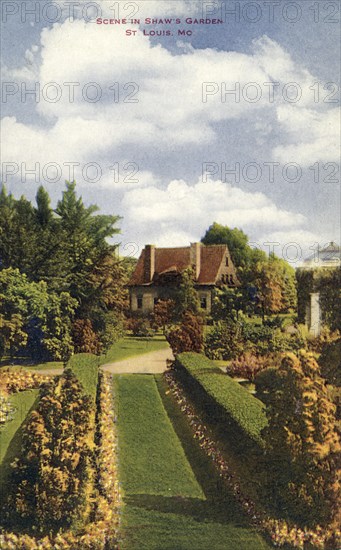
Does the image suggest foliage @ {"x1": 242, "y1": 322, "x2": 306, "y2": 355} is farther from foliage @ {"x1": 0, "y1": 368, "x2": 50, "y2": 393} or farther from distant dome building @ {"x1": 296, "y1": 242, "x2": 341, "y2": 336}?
foliage @ {"x1": 0, "y1": 368, "x2": 50, "y2": 393}

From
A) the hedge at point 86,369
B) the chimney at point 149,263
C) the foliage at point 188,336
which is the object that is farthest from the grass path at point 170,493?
the chimney at point 149,263

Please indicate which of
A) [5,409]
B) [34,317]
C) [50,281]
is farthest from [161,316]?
[5,409]

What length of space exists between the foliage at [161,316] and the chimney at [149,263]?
2.47 metres

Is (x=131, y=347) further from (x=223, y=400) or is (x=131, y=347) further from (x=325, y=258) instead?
(x=223, y=400)

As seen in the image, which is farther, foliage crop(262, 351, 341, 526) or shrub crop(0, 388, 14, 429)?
shrub crop(0, 388, 14, 429)

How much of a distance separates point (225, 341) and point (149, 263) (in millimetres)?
8179

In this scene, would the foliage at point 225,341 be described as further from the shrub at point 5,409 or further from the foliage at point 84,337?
the shrub at point 5,409

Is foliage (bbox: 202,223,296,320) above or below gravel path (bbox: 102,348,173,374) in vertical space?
above

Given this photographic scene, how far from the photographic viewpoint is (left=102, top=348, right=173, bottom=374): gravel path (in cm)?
1619

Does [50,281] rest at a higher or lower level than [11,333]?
higher

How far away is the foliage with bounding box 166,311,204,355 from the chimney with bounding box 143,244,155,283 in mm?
6987

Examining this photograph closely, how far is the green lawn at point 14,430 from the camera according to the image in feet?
30.4

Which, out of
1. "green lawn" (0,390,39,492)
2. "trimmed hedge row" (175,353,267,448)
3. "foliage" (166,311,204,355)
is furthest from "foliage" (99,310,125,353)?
"green lawn" (0,390,39,492)

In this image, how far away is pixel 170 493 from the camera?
8219 mm
